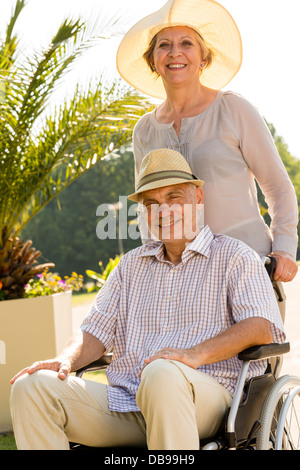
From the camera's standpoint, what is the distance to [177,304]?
8.34 feet

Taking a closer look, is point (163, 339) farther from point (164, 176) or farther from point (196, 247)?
point (164, 176)

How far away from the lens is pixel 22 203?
560cm

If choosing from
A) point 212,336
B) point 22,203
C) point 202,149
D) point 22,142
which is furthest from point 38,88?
point 212,336

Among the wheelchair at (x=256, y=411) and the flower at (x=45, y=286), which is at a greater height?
the flower at (x=45, y=286)

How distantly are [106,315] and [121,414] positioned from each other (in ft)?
1.42

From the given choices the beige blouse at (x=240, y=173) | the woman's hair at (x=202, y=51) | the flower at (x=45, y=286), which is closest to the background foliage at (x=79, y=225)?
the flower at (x=45, y=286)

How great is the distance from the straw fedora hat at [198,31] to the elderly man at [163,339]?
0.79 metres

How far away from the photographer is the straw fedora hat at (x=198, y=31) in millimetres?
3061

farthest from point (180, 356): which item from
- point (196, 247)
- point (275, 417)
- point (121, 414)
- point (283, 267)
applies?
point (283, 267)

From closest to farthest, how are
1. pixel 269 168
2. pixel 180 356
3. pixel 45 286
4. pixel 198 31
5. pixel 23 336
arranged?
1. pixel 180 356
2. pixel 269 168
3. pixel 198 31
4. pixel 23 336
5. pixel 45 286

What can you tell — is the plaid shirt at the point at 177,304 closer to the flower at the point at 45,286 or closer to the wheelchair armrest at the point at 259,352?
the wheelchair armrest at the point at 259,352

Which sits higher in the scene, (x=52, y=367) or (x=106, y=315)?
(x=106, y=315)

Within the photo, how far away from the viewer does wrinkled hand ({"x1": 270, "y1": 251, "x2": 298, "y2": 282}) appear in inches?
107
